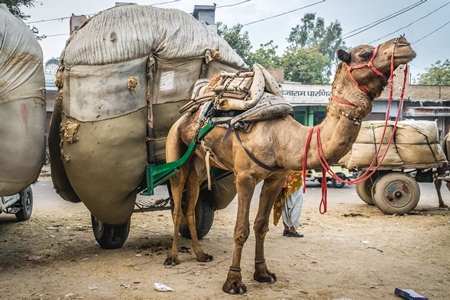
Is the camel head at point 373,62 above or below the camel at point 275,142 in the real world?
above

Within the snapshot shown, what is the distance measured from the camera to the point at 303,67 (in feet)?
131

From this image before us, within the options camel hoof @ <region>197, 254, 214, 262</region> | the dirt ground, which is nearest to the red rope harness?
the dirt ground

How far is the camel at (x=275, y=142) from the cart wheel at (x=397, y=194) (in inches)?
196

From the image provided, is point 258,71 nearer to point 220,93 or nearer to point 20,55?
point 220,93

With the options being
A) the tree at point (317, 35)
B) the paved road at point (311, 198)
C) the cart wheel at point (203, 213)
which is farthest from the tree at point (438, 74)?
the cart wheel at point (203, 213)

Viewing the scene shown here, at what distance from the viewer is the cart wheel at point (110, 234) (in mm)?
6723

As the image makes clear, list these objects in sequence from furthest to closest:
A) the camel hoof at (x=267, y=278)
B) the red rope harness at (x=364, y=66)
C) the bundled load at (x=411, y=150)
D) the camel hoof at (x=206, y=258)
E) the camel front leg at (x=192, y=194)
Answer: the bundled load at (x=411, y=150), the camel front leg at (x=192, y=194), the camel hoof at (x=206, y=258), the camel hoof at (x=267, y=278), the red rope harness at (x=364, y=66)

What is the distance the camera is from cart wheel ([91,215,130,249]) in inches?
265

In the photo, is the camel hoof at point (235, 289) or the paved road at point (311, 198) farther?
the paved road at point (311, 198)

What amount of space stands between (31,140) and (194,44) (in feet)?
7.17

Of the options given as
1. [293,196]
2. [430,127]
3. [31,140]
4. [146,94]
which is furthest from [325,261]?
[430,127]

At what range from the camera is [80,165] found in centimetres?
571

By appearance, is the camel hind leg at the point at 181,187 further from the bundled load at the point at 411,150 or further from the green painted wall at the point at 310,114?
the green painted wall at the point at 310,114

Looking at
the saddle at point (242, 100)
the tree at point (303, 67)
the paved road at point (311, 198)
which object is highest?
the tree at point (303, 67)
